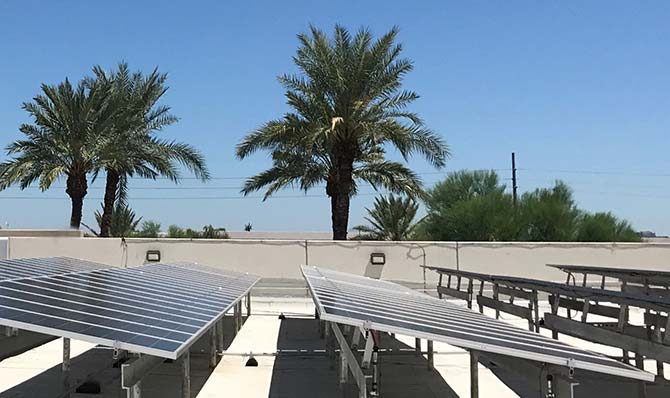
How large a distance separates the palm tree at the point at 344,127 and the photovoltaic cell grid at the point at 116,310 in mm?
12421

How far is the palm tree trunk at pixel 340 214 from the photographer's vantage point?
71.7 feet

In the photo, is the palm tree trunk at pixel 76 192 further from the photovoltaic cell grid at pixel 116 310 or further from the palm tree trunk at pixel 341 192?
the photovoltaic cell grid at pixel 116 310

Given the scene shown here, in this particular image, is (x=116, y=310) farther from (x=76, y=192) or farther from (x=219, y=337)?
(x=76, y=192)

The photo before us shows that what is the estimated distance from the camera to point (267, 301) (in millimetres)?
18000

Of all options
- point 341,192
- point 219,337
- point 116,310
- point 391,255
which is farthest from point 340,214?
point 116,310

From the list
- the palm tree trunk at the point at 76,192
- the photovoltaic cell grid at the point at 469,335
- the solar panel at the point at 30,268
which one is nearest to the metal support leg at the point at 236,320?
the solar panel at the point at 30,268

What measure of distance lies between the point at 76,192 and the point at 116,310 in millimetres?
19944

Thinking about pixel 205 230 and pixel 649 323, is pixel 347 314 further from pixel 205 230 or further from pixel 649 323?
pixel 205 230

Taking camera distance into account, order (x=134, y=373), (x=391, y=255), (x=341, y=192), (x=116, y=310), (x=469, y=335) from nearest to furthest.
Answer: (x=469, y=335), (x=134, y=373), (x=116, y=310), (x=391, y=255), (x=341, y=192)

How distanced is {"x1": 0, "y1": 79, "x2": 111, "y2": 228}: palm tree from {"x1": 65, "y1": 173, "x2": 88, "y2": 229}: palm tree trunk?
4 centimetres

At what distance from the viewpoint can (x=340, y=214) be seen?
72.0ft

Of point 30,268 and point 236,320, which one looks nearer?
point 30,268

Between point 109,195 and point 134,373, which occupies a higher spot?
point 109,195

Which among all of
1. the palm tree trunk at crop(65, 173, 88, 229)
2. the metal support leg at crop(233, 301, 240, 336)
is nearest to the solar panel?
the metal support leg at crop(233, 301, 240, 336)
